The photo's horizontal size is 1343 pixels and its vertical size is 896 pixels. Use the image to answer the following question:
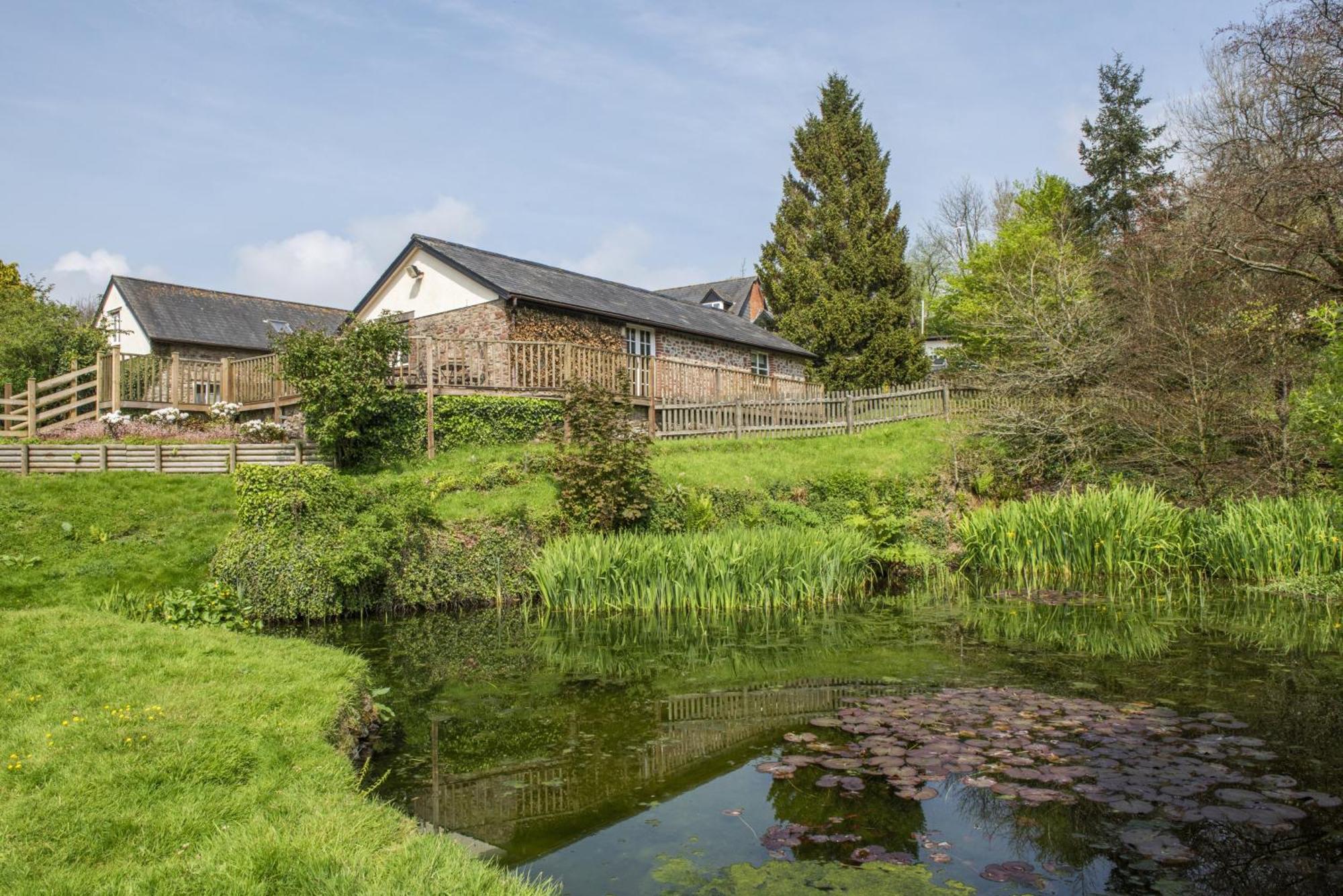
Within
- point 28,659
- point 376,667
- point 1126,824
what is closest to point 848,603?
point 376,667

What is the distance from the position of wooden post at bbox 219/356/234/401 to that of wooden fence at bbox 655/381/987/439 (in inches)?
444

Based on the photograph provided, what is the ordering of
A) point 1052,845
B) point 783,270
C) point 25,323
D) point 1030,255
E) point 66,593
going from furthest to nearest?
point 783,270, point 1030,255, point 25,323, point 66,593, point 1052,845

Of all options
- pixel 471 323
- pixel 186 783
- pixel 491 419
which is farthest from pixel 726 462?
pixel 186 783

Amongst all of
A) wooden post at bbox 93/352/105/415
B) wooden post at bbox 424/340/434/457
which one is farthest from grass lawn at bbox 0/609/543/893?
wooden post at bbox 93/352/105/415

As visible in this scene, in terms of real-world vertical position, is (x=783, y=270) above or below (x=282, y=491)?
above

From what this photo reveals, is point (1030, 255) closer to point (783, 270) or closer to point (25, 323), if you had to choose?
point (783, 270)

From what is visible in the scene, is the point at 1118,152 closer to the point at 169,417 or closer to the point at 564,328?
the point at 564,328

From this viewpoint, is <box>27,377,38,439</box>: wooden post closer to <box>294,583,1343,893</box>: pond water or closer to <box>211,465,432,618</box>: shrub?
<box>211,465,432,618</box>: shrub

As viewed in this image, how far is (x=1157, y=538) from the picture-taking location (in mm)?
14180

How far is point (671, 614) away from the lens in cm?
1251

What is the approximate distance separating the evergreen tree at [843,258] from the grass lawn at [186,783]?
2899 cm

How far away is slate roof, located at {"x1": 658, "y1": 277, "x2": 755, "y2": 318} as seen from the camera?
47.2m

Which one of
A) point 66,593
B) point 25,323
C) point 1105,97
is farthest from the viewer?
point 1105,97

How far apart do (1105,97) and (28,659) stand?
129ft
